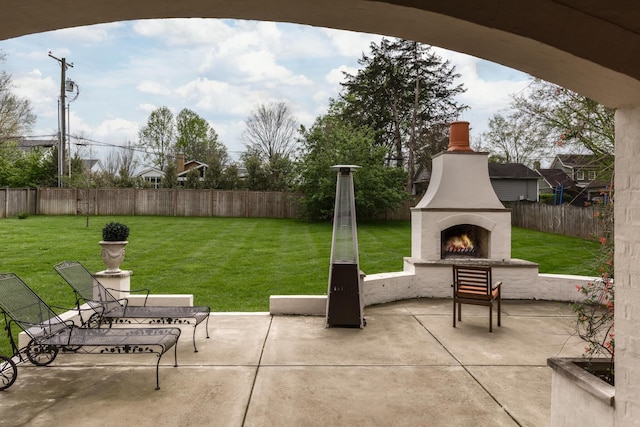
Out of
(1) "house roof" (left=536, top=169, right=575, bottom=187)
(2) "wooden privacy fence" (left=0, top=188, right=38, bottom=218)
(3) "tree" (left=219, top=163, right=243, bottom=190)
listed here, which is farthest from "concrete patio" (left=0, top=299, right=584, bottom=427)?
(1) "house roof" (left=536, top=169, right=575, bottom=187)

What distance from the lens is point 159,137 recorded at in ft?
139

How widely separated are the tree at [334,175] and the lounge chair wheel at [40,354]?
631 inches

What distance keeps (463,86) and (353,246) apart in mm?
26181

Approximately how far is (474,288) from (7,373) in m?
5.61

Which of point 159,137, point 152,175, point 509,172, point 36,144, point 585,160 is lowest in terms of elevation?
point 585,160

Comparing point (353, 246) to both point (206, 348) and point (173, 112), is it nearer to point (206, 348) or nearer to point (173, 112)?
point (206, 348)

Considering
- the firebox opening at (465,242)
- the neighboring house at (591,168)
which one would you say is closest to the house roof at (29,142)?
the firebox opening at (465,242)

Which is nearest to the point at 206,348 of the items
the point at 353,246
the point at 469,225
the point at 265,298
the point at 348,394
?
the point at 348,394

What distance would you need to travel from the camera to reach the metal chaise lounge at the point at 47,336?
404cm

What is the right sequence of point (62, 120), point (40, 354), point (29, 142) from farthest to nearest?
1. point (29, 142)
2. point (62, 120)
3. point (40, 354)

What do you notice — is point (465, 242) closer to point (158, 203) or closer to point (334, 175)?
point (334, 175)

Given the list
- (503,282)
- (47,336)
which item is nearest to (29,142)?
(47,336)

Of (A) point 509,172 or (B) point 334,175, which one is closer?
(B) point 334,175

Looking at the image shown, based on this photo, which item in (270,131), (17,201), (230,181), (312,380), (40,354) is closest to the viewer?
(312,380)
